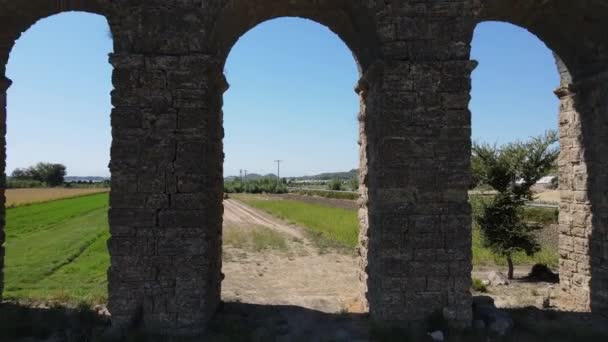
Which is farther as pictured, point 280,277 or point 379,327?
point 280,277

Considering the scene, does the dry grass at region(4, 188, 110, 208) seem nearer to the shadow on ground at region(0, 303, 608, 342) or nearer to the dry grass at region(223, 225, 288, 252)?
the dry grass at region(223, 225, 288, 252)

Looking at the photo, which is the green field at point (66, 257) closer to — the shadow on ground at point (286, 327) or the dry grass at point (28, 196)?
the shadow on ground at point (286, 327)

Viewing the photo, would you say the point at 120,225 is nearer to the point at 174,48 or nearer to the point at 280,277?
the point at 174,48

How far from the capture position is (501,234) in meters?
11.7

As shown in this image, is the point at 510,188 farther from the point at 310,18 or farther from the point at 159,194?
the point at 159,194

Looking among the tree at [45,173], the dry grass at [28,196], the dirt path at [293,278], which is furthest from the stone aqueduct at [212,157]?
the tree at [45,173]

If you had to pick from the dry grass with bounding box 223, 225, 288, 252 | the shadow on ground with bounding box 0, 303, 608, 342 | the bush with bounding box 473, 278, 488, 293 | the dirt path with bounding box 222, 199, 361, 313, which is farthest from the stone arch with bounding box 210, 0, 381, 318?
the dry grass with bounding box 223, 225, 288, 252

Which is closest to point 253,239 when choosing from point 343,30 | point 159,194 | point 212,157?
point 212,157

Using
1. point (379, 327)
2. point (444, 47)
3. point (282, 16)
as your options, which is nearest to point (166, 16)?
point (282, 16)

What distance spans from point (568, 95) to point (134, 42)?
804 cm

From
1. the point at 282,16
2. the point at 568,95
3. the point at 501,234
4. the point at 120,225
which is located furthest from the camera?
the point at 501,234

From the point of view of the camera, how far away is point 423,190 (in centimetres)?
627

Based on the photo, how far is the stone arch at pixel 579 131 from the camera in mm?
7359

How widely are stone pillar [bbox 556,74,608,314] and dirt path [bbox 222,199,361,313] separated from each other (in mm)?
4251
